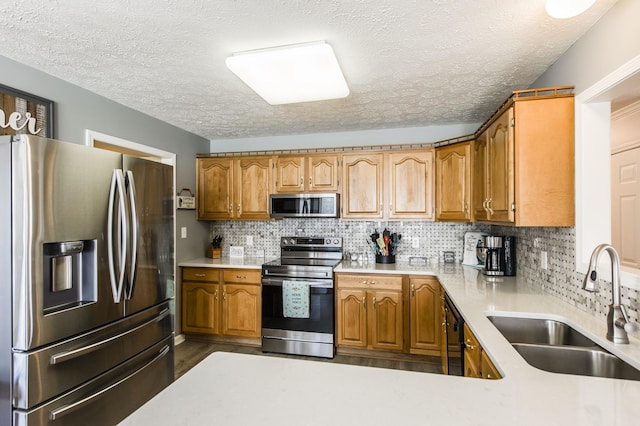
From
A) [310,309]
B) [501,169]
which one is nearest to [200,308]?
[310,309]

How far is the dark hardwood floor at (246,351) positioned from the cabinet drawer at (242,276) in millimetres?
700

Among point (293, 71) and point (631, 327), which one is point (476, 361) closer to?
point (631, 327)

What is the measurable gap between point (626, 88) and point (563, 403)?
144 cm

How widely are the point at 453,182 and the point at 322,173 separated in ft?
4.33

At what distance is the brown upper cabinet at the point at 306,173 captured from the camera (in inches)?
138

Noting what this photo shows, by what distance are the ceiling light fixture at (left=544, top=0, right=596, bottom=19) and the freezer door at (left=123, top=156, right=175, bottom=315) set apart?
7.28 feet

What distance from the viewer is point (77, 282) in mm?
1694

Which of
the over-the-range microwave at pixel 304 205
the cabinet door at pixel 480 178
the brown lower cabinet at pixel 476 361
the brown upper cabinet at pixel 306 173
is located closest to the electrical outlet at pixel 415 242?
the cabinet door at pixel 480 178

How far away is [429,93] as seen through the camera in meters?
2.54

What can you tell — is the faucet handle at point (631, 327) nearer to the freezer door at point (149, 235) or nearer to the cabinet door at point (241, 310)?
the freezer door at point (149, 235)

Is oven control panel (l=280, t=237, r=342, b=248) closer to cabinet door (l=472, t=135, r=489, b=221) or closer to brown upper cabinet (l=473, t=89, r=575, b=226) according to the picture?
cabinet door (l=472, t=135, r=489, b=221)

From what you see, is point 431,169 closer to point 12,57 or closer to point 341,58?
point 341,58

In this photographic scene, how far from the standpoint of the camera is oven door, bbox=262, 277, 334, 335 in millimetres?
3137

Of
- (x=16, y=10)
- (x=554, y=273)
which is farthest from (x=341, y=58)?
(x=554, y=273)
